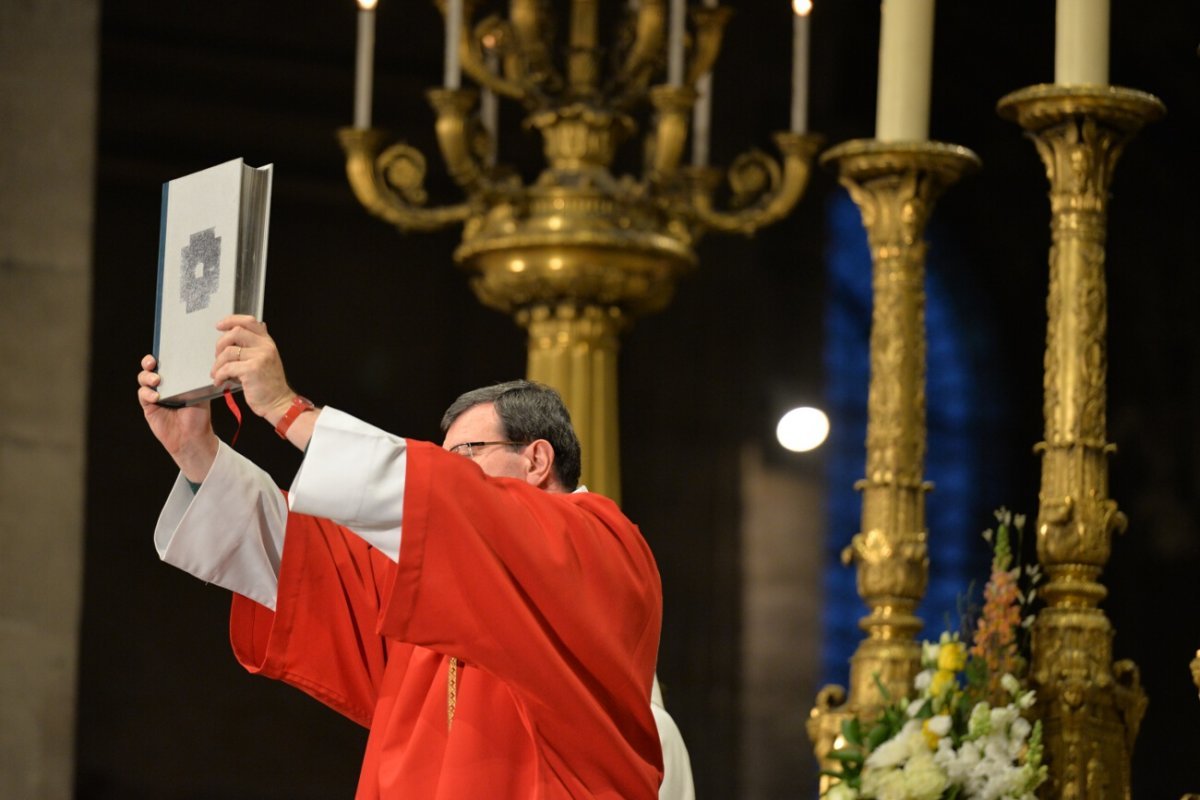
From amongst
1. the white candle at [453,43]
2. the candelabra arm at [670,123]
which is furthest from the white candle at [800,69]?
the white candle at [453,43]

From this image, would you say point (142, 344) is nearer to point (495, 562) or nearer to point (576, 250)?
point (576, 250)

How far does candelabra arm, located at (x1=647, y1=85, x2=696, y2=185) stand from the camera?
6.20 m

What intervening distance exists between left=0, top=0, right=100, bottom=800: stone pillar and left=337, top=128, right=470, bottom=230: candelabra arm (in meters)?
0.98

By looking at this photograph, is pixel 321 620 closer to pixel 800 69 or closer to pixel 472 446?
pixel 472 446

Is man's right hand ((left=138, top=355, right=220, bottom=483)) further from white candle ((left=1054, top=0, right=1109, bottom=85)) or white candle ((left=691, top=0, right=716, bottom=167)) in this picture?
white candle ((left=691, top=0, right=716, bottom=167))

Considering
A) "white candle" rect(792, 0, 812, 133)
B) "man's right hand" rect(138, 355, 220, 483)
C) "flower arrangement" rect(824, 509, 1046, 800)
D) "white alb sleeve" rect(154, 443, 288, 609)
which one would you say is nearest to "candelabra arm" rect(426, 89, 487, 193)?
"white candle" rect(792, 0, 812, 133)

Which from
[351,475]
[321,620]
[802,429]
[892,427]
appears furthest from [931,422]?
[351,475]

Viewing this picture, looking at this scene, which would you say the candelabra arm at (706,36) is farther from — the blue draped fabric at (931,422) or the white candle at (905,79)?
the blue draped fabric at (931,422)

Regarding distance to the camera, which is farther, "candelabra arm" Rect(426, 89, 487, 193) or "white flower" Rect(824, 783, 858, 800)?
"candelabra arm" Rect(426, 89, 487, 193)

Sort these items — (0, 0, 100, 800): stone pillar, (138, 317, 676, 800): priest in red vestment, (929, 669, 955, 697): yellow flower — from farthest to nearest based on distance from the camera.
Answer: (0, 0, 100, 800): stone pillar < (929, 669, 955, 697): yellow flower < (138, 317, 676, 800): priest in red vestment

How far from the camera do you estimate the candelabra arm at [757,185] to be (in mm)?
6410

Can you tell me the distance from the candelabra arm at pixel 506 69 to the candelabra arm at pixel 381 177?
27cm

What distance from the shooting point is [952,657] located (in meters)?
4.93

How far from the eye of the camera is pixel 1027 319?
9.06 metres
